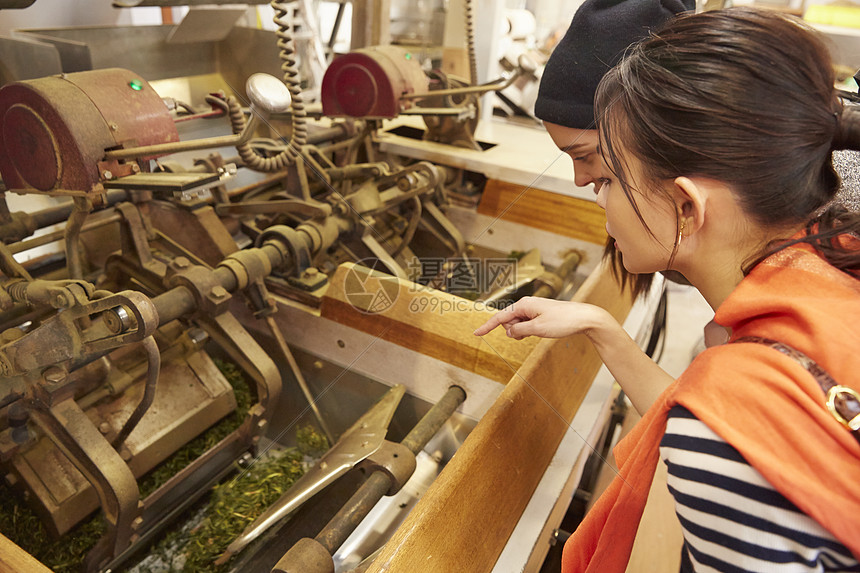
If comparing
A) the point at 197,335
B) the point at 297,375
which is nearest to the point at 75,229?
the point at 197,335

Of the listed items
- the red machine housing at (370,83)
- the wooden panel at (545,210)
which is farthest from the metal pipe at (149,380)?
the wooden panel at (545,210)

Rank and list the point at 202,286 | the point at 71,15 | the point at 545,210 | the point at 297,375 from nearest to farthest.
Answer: the point at 202,286, the point at 297,375, the point at 71,15, the point at 545,210

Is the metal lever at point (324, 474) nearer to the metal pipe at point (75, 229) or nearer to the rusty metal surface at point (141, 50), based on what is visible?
the metal pipe at point (75, 229)

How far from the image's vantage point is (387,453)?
1079 millimetres

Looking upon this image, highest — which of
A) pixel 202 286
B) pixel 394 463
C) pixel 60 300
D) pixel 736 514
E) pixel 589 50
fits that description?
pixel 589 50

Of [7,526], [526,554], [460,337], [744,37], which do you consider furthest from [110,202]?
[744,37]

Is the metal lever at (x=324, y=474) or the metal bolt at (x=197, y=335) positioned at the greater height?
the metal bolt at (x=197, y=335)

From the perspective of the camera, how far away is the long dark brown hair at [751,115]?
59 centimetres

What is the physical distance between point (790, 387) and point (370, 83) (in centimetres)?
159

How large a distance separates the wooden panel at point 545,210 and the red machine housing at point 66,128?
151 centimetres

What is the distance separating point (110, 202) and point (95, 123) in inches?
22.6

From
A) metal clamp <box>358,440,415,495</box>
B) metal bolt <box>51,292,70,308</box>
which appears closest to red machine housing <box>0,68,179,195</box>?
metal bolt <box>51,292,70,308</box>

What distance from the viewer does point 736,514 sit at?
53 cm

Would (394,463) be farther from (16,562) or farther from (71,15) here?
(71,15)
